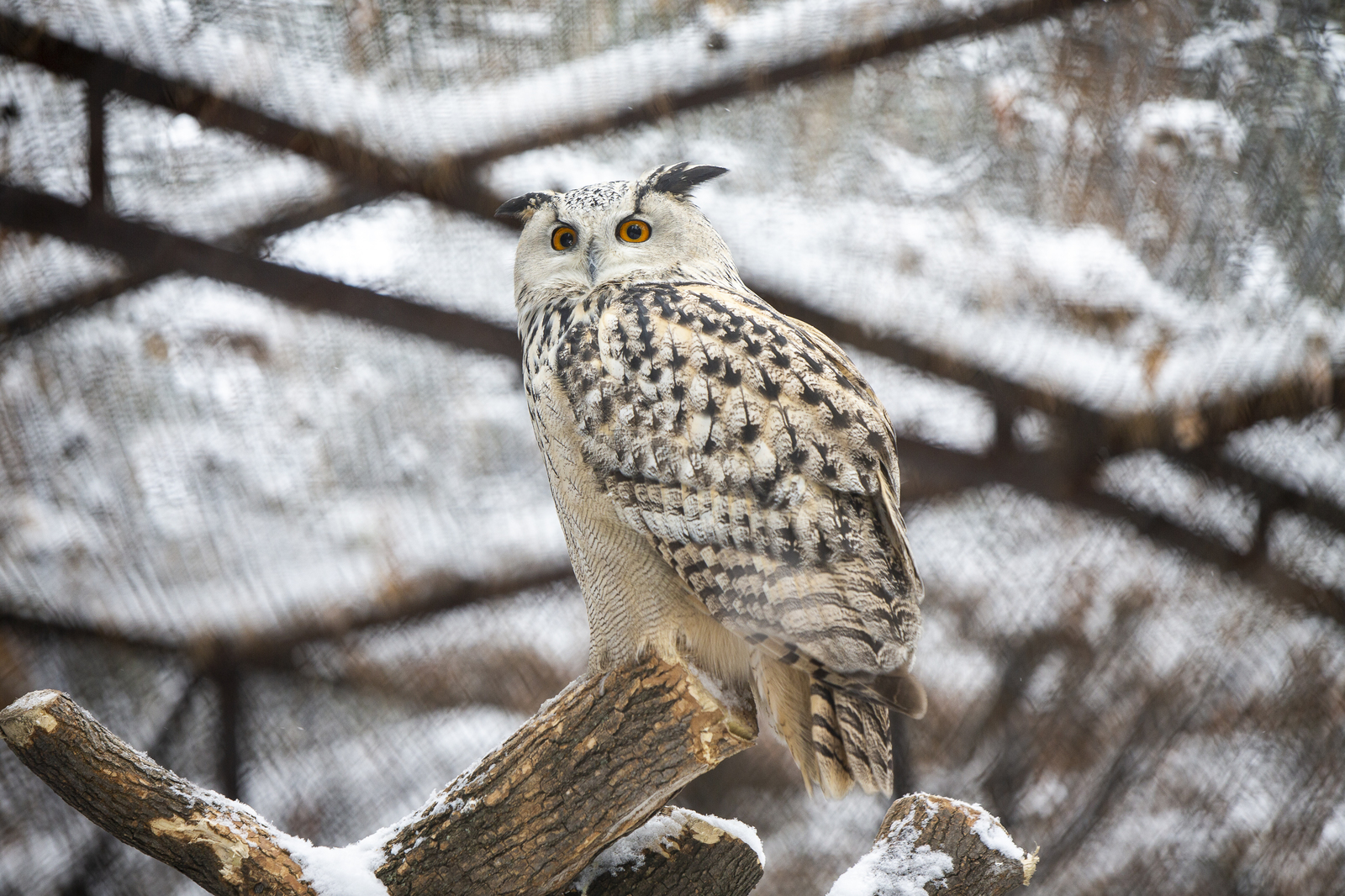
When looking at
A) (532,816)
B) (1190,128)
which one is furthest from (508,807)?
(1190,128)

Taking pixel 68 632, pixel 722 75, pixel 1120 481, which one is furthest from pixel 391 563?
pixel 1120 481

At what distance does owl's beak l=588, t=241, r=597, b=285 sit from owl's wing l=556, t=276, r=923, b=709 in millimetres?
238

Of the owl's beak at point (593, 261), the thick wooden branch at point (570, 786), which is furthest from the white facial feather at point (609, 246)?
the thick wooden branch at point (570, 786)

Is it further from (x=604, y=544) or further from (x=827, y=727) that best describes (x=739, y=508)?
(x=827, y=727)

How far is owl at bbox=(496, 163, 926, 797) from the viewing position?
1353 mm

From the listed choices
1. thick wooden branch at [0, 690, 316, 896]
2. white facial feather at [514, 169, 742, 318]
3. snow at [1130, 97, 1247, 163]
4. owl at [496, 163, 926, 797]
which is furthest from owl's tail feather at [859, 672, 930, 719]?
snow at [1130, 97, 1247, 163]

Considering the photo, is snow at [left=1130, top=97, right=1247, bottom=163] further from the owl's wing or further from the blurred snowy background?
the owl's wing

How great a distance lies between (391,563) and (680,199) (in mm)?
1212

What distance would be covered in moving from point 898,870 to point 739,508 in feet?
1.85

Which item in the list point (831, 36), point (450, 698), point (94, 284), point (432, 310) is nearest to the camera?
point (831, 36)

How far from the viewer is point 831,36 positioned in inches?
78.4

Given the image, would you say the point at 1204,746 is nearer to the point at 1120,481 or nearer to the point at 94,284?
the point at 1120,481

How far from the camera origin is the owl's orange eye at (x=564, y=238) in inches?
66.8

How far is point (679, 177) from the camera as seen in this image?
1.76 meters
